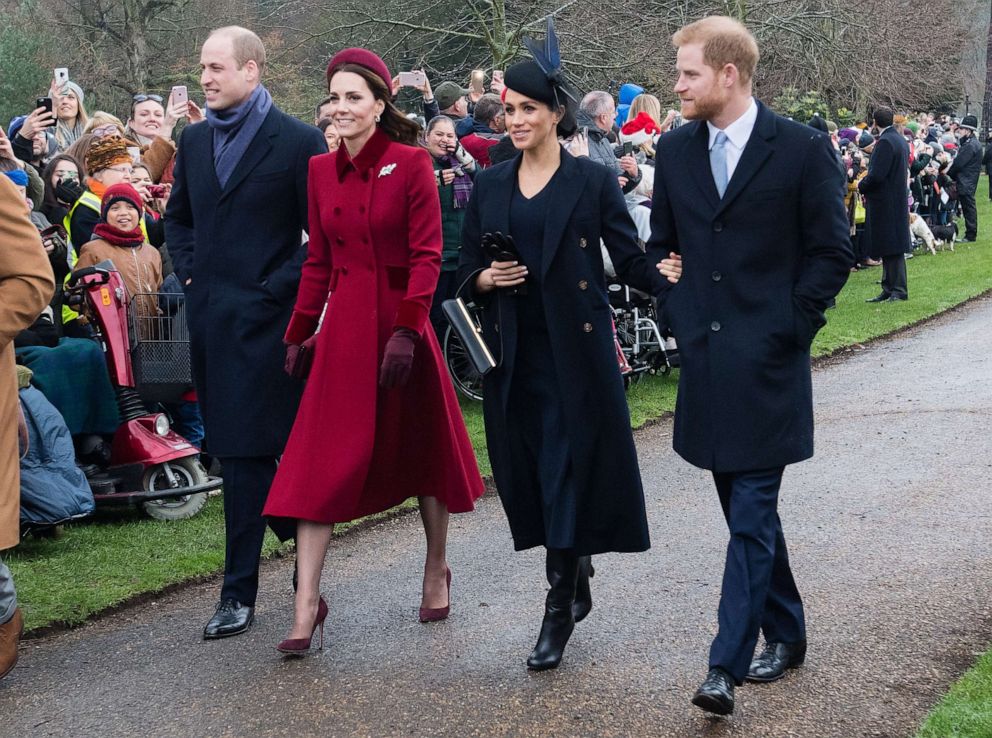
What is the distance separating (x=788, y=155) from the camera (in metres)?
4.47

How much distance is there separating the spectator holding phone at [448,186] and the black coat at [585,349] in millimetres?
5250

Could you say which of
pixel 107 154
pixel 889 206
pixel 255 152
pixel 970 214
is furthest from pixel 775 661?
pixel 970 214

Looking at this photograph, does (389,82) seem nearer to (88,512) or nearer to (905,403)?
(88,512)

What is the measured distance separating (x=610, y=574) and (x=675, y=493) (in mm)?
1731

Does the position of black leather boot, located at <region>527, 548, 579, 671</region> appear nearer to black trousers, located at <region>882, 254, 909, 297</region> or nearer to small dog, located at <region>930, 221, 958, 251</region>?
black trousers, located at <region>882, 254, 909, 297</region>

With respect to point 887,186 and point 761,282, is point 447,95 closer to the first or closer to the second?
point 887,186

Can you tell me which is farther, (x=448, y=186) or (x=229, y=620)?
(x=448, y=186)

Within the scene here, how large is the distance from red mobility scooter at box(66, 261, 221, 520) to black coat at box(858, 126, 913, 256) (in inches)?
451

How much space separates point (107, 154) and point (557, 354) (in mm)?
4621

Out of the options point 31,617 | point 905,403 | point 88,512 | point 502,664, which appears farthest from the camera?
point 905,403

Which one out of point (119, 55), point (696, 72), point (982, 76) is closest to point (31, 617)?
point (696, 72)

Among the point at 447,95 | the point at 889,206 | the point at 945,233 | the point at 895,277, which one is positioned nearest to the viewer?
the point at 447,95

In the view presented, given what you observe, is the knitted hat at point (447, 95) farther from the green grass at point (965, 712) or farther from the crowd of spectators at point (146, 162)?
the green grass at point (965, 712)

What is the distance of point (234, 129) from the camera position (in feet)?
18.4
